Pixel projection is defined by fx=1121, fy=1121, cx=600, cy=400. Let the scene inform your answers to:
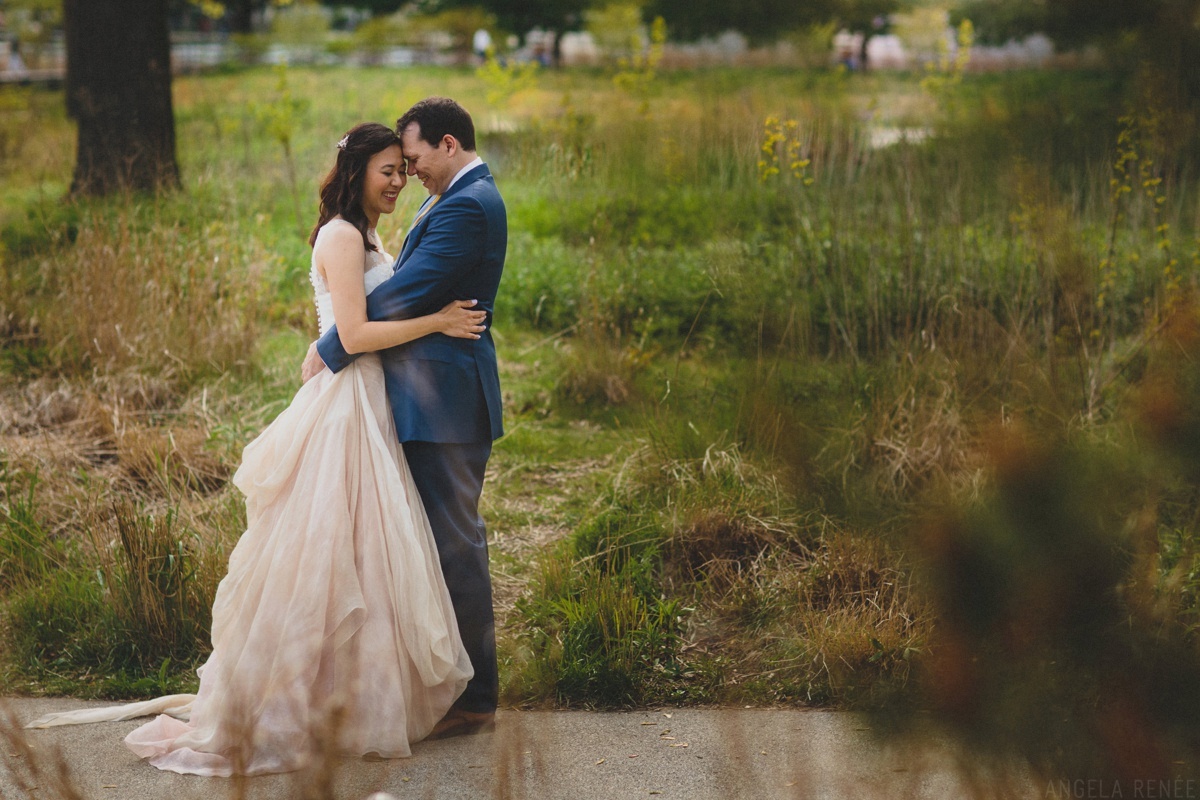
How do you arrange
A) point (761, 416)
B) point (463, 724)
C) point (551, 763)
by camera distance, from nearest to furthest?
point (761, 416), point (551, 763), point (463, 724)

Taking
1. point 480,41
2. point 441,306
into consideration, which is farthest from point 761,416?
point 480,41

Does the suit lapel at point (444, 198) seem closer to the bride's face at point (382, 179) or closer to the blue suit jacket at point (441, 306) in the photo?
the blue suit jacket at point (441, 306)

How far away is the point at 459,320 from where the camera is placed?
3379 millimetres

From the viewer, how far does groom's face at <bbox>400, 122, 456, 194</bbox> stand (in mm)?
3389

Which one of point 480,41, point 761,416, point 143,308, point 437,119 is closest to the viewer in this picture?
point 761,416

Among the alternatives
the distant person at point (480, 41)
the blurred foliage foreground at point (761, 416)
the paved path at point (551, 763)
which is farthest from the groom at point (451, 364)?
the distant person at point (480, 41)

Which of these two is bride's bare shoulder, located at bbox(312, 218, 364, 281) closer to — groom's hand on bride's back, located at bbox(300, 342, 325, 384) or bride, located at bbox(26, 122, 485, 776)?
bride, located at bbox(26, 122, 485, 776)

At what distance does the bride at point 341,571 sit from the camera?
3221 mm

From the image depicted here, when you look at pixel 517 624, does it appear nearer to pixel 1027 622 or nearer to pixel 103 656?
pixel 103 656

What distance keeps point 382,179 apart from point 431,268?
0.35m

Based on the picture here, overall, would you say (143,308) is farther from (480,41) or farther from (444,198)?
(480,41)

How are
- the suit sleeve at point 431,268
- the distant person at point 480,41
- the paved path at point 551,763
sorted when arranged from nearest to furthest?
the paved path at point 551,763 → the suit sleeve at point 431,268 → the distant person at point 480,41

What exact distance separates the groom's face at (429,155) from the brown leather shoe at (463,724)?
65.1 inches

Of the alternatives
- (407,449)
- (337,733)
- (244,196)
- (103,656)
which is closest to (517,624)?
(407,449)
